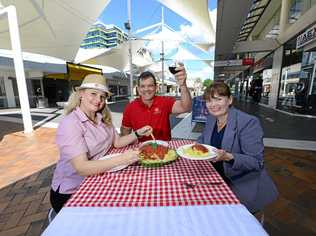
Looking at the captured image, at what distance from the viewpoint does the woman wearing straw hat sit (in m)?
1.21

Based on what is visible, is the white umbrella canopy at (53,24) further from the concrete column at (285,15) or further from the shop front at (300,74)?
the shop front at (300,74)

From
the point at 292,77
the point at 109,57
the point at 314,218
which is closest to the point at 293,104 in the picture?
the point at 292,77

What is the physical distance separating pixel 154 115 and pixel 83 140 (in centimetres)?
114

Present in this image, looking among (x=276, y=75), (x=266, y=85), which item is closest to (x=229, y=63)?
(x=266, y=85)

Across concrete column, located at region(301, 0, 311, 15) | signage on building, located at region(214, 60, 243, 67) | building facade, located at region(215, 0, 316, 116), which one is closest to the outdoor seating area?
building facade, located at region(215, 0, 316, 116)

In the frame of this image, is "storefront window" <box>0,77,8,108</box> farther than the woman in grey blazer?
Yes

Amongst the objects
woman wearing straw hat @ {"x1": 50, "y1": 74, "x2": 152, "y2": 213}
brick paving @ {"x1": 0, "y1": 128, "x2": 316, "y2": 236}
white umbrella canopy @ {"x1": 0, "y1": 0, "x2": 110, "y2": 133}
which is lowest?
brick paving @ {"x1": 0, "y1": 128, "x2": 316, "y2": 236}

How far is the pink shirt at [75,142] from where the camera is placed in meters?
1.26

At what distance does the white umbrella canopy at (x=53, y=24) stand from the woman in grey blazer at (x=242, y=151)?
893cm

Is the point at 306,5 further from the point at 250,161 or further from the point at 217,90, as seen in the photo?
the point at 250,161

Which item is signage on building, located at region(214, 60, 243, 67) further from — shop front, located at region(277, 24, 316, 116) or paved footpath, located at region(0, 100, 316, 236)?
paved footpath, located at region(0, 100, 316, 236)

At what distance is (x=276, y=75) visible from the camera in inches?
433

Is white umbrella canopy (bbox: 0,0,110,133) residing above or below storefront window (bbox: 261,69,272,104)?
above

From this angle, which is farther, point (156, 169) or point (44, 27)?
point (44, 27)
